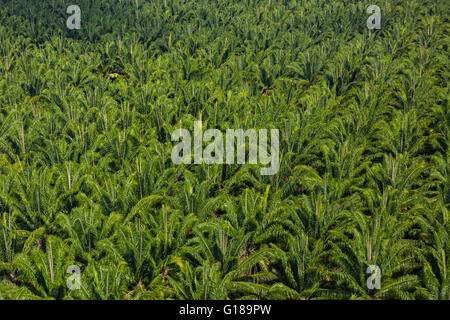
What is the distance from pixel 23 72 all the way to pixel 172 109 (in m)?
9.97

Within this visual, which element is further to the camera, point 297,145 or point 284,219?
point 297,145

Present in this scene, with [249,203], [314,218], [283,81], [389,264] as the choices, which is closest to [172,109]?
[283,81]

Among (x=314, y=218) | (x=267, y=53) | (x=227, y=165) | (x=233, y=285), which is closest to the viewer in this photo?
(x=233, y=285)

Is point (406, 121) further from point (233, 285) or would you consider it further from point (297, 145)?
point (233, 285)

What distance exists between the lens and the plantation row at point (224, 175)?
1072cm

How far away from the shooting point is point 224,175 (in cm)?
1555

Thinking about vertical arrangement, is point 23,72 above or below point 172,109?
above

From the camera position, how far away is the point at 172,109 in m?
19.2

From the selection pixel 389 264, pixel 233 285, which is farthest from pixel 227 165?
pixel 389 264

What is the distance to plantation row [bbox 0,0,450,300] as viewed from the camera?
1072 cm
